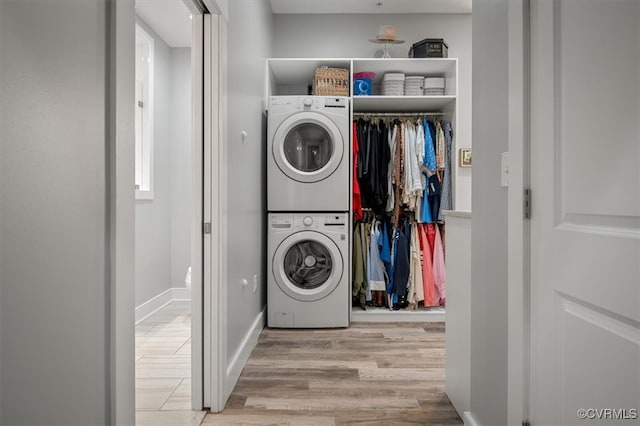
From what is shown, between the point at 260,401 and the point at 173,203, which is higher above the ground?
the point at 173,203

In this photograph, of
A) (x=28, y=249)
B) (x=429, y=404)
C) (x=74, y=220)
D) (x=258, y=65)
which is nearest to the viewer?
(x=28, y=249)

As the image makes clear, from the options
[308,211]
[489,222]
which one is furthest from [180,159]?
[489,222]

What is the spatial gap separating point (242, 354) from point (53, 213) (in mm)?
1921

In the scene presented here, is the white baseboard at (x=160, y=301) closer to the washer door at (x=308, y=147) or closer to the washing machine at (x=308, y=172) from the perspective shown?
the washing machine at (x=308, y=172)

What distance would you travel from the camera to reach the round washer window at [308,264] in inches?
134

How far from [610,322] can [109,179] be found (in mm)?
1167

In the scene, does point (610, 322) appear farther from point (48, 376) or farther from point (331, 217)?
point (331, 217)

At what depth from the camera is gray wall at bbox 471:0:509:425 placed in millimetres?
1424

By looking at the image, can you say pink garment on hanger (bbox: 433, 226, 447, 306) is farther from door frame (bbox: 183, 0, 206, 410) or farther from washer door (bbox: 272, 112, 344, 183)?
door frame (bbox: 183, 0, 206, 410)

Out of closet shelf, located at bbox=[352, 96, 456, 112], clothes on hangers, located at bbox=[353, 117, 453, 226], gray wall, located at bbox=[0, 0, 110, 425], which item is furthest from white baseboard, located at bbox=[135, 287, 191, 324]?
gray wall, located at bbox=[0, 0, 110, 425]

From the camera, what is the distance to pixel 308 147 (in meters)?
3.45

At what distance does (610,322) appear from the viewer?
938mm

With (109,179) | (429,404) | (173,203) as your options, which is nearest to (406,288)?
(429,404)

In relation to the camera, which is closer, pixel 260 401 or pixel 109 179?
pixel 109 179
